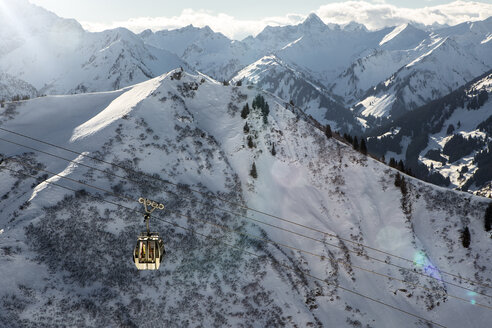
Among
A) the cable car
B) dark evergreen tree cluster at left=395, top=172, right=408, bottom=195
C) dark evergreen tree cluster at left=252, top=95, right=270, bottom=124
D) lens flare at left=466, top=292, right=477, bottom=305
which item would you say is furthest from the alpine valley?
the cable car

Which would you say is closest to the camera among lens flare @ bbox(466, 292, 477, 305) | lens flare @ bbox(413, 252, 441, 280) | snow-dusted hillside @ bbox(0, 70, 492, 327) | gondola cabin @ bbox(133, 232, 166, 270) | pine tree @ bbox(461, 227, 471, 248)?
gondola cabin @ bbox(133, 232, 166, 270)

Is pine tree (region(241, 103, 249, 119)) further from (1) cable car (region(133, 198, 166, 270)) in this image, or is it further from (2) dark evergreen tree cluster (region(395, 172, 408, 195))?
(1) cable car (region(133, 198, 166, 270))

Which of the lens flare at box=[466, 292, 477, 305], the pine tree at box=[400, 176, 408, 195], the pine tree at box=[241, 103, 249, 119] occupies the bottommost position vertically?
the lens flare at box=[466, 292, 477, 305]

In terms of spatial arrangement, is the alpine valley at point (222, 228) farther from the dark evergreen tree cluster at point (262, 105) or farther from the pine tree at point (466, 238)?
the dark evergreen tree cluster at point (262, 105)

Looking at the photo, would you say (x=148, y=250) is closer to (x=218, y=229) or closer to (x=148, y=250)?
(x=148, y=250)

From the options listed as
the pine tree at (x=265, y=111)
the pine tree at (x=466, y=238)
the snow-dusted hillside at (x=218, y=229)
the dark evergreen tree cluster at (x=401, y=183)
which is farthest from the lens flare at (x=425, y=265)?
the pine tree at (x=265, y=111)

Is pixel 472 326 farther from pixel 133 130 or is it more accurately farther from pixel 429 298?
pixel 133 130
